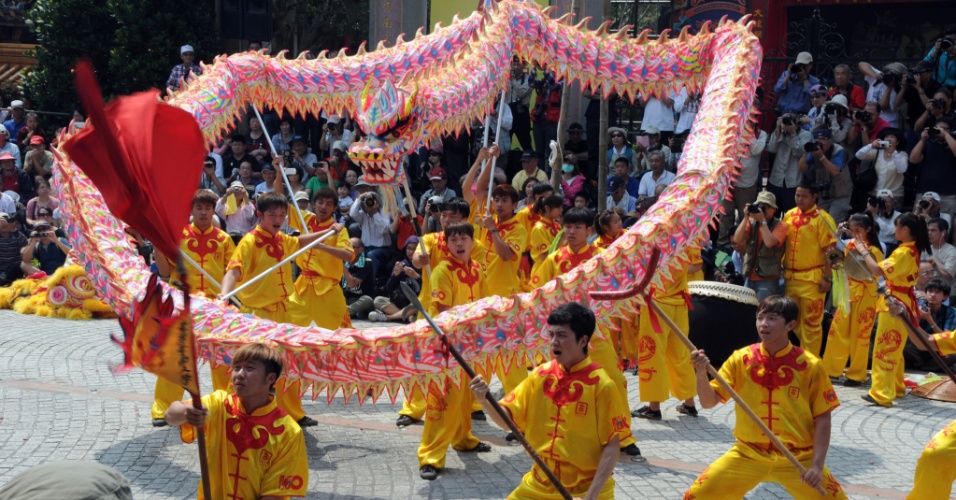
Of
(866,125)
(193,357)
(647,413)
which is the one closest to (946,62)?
(866,125)

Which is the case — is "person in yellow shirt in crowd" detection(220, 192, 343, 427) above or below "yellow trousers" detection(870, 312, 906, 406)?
above

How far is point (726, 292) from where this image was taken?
31.3 ft

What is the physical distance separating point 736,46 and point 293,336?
419 centimetres

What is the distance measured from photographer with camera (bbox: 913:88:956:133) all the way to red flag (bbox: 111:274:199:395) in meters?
9.79

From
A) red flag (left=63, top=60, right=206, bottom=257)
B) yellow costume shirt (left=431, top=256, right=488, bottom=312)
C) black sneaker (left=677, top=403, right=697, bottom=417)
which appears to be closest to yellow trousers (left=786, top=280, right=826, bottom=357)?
black sneaker (left=677, top=403, right=697, bottom=417)

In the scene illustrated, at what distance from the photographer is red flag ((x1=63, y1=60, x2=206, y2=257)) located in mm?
3279

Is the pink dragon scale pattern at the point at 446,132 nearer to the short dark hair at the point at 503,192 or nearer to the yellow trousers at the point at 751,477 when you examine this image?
the short dark hair at the point at 503,192

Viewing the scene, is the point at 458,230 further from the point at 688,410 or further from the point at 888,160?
the point at 888,160

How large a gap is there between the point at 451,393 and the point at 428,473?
0.54 m

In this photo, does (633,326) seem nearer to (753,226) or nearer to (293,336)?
(753,226)

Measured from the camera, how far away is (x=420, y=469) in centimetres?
690

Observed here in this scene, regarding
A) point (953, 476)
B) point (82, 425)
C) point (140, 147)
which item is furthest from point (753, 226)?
point (140, 147)

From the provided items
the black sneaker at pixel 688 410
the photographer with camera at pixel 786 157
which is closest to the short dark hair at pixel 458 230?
the black sneaker at pixel 688 410

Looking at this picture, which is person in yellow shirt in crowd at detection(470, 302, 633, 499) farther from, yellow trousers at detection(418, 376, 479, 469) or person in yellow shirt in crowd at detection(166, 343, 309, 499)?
yellow trousers at detection(418, 376, 479, 469)
